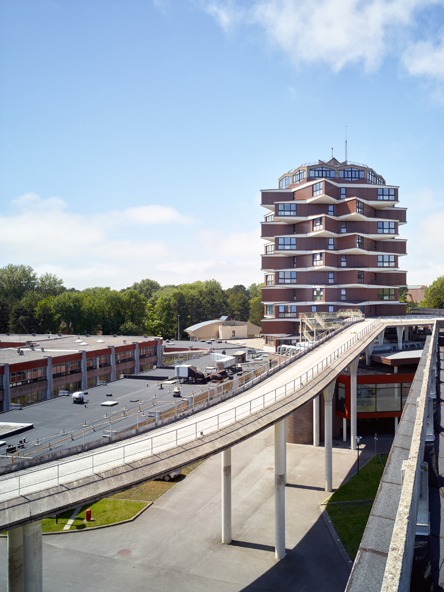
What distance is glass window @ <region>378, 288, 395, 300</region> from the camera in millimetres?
74312

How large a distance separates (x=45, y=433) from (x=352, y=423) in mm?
28279

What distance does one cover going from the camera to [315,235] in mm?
70750

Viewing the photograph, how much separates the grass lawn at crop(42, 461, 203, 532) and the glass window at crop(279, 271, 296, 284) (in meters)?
43.8

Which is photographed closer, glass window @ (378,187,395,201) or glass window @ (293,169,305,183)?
glass window @ (378,187,395,201)

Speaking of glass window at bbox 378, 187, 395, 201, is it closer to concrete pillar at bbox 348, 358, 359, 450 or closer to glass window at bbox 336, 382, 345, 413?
glass window at bbox 336, 382, 345, 413

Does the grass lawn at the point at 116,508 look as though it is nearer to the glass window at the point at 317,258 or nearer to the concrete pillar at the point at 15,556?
the concrete pillar at the point at 15,556

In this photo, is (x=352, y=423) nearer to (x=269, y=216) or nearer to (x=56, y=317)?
(x=269, y=216)

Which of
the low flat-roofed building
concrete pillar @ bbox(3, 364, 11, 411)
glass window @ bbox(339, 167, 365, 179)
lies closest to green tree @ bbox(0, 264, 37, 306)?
the low flat-roofed building

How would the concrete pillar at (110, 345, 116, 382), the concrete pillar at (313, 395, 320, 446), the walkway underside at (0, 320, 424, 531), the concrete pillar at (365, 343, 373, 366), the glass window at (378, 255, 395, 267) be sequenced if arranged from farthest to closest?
the glass window at (378, 255, 395, 267) → the concrete pillar at (110, 345, 116, 382) → the concrete pillar at (365, 343, 373, 366) → the concrete pillar at (313, 395, 320, 446) → the walkway underside at (0, 320, 424, 531)

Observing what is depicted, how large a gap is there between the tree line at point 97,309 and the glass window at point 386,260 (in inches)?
2559

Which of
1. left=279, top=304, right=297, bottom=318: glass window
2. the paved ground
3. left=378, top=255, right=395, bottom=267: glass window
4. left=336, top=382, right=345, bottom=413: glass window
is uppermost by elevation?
left=378, top=255, right=395, bottom=267: glass window

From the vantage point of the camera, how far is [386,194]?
240ft

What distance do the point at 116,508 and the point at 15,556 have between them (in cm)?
1668

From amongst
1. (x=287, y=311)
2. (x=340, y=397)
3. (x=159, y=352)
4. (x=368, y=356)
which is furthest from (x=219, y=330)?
(x=340, y=397)
